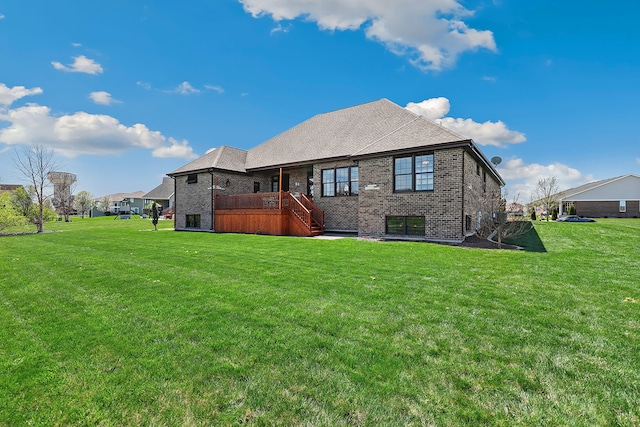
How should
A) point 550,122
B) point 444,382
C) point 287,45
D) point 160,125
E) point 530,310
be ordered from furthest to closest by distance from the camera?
1. point 160,125
2. point 550,122
3. point 287,45
4. point 530,310
5. point 444,382

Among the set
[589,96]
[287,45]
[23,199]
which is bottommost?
[23,199]

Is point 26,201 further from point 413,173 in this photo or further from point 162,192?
point 162,192

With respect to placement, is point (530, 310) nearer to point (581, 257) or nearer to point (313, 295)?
point (313, 295)

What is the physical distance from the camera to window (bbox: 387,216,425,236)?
1321 centimetres

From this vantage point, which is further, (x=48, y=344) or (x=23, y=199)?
(x=23, y=199)

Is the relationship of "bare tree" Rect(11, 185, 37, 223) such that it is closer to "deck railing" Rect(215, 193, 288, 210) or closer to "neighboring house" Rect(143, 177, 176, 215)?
"deck railing" Rect(215, 193, 288, 210)

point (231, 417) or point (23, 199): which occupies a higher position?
point (23, 199)

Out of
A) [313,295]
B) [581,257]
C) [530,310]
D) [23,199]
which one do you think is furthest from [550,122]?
[23,199]

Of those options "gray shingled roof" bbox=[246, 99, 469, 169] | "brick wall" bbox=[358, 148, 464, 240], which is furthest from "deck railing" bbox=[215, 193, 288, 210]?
"brick wall" bbox=[358, 148, 464, 240]

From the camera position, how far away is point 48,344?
318 centimetres

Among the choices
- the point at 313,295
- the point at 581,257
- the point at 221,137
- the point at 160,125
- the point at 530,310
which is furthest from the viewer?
the point at 221,137

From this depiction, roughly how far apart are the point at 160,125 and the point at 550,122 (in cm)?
2951

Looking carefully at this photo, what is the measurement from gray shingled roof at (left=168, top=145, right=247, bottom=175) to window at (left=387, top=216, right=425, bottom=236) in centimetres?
1156

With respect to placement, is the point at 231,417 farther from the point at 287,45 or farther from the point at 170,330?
the point at 287,45
